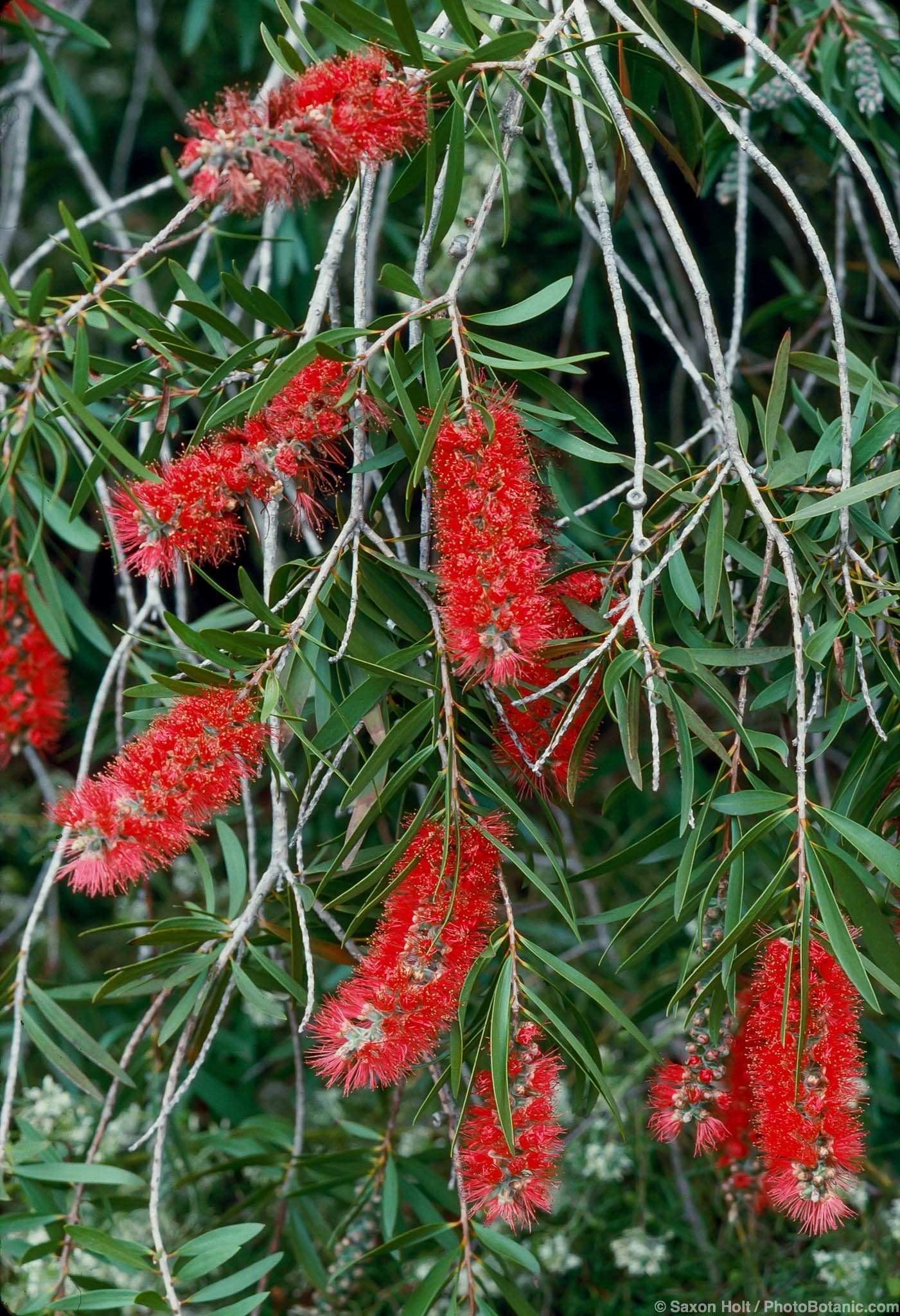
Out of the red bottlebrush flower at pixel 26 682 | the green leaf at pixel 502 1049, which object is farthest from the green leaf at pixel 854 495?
the red bottlebrush flower at pixel 26 682

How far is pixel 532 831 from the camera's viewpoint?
1.95ft

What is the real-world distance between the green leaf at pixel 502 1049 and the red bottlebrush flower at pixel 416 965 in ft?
0.08

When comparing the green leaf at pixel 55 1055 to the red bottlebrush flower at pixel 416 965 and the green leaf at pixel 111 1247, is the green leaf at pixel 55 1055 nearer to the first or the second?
the green leaf at pixel 111 1247

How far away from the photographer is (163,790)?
588 mm

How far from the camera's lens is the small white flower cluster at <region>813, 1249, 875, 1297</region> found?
1066mm

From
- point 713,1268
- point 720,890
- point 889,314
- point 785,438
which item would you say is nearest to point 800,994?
point 720,890

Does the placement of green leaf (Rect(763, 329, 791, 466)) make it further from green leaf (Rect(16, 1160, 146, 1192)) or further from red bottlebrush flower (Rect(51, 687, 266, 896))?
green leaf (Rect(16, 1160, 146, 1192))

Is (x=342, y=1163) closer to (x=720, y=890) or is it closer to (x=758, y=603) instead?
(x=720, y=890)

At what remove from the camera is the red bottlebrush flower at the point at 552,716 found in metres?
0.67

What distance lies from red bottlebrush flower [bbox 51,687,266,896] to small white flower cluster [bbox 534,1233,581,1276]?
0.79 m

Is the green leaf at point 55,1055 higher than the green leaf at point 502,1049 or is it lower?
lower

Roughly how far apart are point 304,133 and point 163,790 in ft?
1.19

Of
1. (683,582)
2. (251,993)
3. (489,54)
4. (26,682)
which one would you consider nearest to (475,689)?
(683,582)

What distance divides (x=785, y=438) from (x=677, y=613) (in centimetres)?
16
